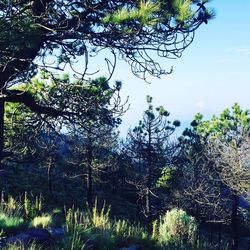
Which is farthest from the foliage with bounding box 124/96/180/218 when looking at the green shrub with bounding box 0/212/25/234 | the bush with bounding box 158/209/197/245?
the green shrub with bounding box 0/212/25/234

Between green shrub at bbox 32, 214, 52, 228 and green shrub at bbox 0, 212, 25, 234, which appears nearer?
green shrub at bbox 0, 212, 25, 234

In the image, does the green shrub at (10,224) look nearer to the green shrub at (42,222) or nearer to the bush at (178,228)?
the green shrub at (42,222)

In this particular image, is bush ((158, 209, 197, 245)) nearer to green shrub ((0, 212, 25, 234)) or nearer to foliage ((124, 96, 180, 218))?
green shrub ((0, 212, 25, 234))

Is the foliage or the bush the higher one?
the foliage

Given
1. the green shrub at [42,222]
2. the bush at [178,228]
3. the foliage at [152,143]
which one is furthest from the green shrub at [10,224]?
the foliage at [152,143]

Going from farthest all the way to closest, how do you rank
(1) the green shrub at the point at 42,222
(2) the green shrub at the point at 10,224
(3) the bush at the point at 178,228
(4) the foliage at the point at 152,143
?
(4) the foliage at the point at 152,143
(3) the bush at the point at 178,228
(1) the green shrub at the point at 42,222
(2) the green shrub at the point at 10,224

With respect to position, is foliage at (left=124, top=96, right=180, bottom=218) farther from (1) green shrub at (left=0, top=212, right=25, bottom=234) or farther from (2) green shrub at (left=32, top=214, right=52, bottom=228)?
(1) green shrub at (left=0, top=212, right=25, bottom=234)

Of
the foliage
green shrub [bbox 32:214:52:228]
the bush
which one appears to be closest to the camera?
green shrub [bbox 32:214:52:228]

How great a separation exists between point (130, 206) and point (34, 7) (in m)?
36.2

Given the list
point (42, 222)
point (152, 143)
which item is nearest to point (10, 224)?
point (42, 222)

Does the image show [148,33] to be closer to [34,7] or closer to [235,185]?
[34,7]

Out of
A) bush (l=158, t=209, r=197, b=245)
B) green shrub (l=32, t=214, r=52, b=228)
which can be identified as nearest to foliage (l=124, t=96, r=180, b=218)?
bush (l=158, t=209, r=197, b=245)

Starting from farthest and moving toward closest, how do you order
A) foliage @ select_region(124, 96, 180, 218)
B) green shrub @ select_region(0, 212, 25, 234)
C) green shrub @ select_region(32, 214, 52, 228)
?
1. foliage @ select_region(124, 96, 180, 218)
2. green shrub @ select_region(32, 214, 52, 228)
3. green shrub @ select_region(0, 212, 25, 234)

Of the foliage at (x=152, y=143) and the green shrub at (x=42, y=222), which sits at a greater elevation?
the foliage at (x=152, y=143)
